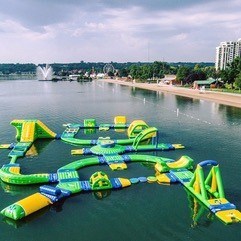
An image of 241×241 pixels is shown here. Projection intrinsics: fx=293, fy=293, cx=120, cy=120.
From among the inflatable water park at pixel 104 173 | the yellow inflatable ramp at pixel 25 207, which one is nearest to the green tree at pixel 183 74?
the inflatable water park at pixel 104 173

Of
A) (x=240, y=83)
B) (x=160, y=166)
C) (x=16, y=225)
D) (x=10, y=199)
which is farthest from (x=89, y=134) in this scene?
(x=240, y=83)

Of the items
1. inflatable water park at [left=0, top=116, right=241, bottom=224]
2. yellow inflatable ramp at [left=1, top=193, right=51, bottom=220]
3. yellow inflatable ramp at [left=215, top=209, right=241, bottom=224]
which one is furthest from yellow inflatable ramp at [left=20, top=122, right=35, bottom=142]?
yellow inflatable ramp at [left=215, top=209, right=241, bottom=224]

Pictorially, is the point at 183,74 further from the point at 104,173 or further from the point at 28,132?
the point at 104,173

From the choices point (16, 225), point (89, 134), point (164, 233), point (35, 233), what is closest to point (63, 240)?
point (35, 233)

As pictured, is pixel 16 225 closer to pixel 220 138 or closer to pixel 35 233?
pixel 35 233

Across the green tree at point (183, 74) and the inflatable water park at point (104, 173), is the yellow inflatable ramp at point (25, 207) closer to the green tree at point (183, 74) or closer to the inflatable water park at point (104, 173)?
the inflatable water park at point (104, 173)

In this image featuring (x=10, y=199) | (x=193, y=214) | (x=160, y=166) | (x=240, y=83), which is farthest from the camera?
(x=240, y=83)

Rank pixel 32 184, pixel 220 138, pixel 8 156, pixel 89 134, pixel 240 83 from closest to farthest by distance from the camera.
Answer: pixel 32 184
pixel 8 156
pixel 220 138
pixel 89 134
pixel 240 83

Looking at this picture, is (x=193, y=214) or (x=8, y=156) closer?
(x=193, y=214)
